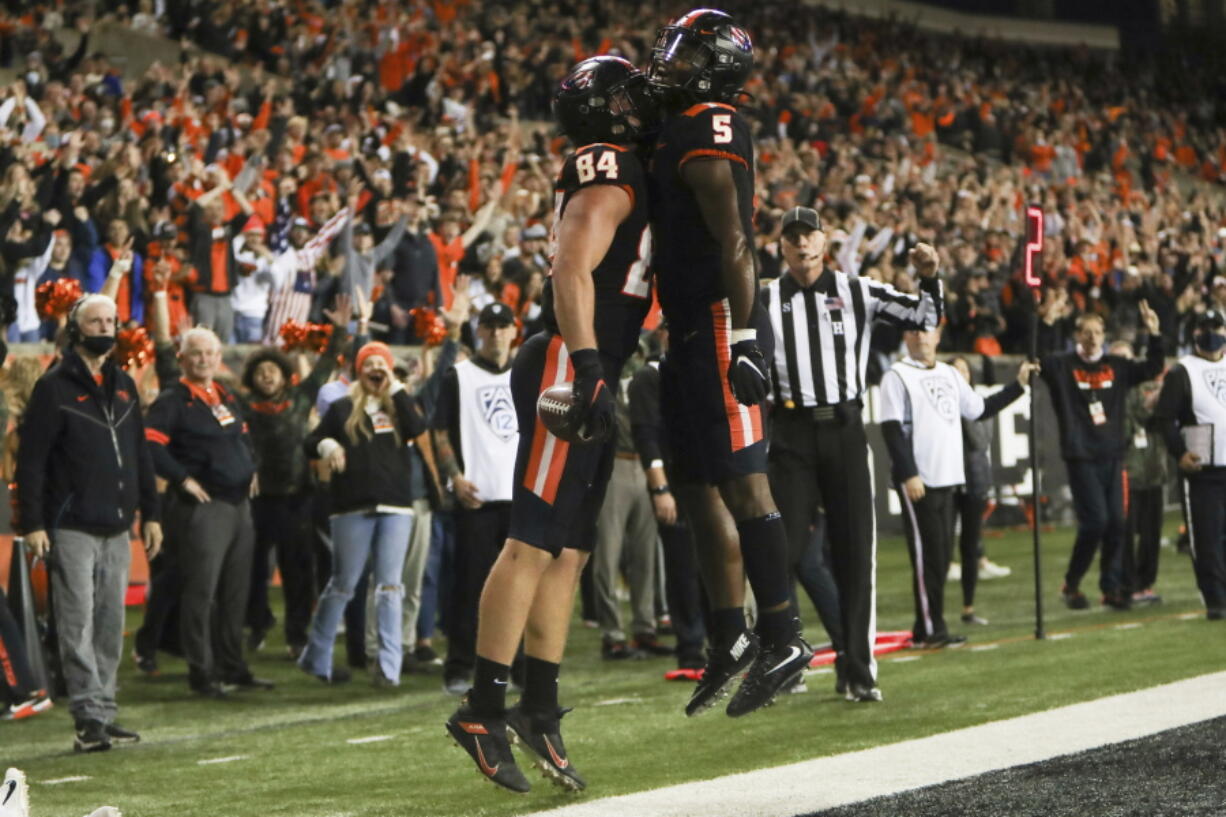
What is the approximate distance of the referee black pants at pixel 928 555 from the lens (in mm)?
10812

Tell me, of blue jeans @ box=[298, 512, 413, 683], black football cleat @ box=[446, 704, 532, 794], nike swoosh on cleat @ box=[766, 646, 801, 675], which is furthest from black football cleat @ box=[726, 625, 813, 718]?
blue jeans @ box=[298, 512, 413, 683]

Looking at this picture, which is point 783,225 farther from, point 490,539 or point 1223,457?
point 1223,457

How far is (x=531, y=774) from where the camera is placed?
6.51 m

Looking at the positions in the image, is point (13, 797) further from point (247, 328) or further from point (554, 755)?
point (247, 328)

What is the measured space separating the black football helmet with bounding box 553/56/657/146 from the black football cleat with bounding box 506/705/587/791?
171 cm

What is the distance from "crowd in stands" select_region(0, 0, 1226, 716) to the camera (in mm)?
14680

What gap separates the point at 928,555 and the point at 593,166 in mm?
6174

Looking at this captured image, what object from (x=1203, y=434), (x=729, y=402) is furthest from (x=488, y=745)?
(x=1203, y=434)

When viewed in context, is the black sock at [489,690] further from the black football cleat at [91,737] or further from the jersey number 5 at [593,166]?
the black football cleat at [91,737]

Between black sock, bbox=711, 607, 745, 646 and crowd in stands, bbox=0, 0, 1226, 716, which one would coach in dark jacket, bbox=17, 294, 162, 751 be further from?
black sock, bbox=711, 607, 745, 646

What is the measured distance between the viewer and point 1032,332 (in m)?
11.2

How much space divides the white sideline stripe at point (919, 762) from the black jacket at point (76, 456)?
3453 mm

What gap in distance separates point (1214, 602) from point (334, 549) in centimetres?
542

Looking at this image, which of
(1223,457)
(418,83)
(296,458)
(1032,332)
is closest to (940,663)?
(1032,332)
